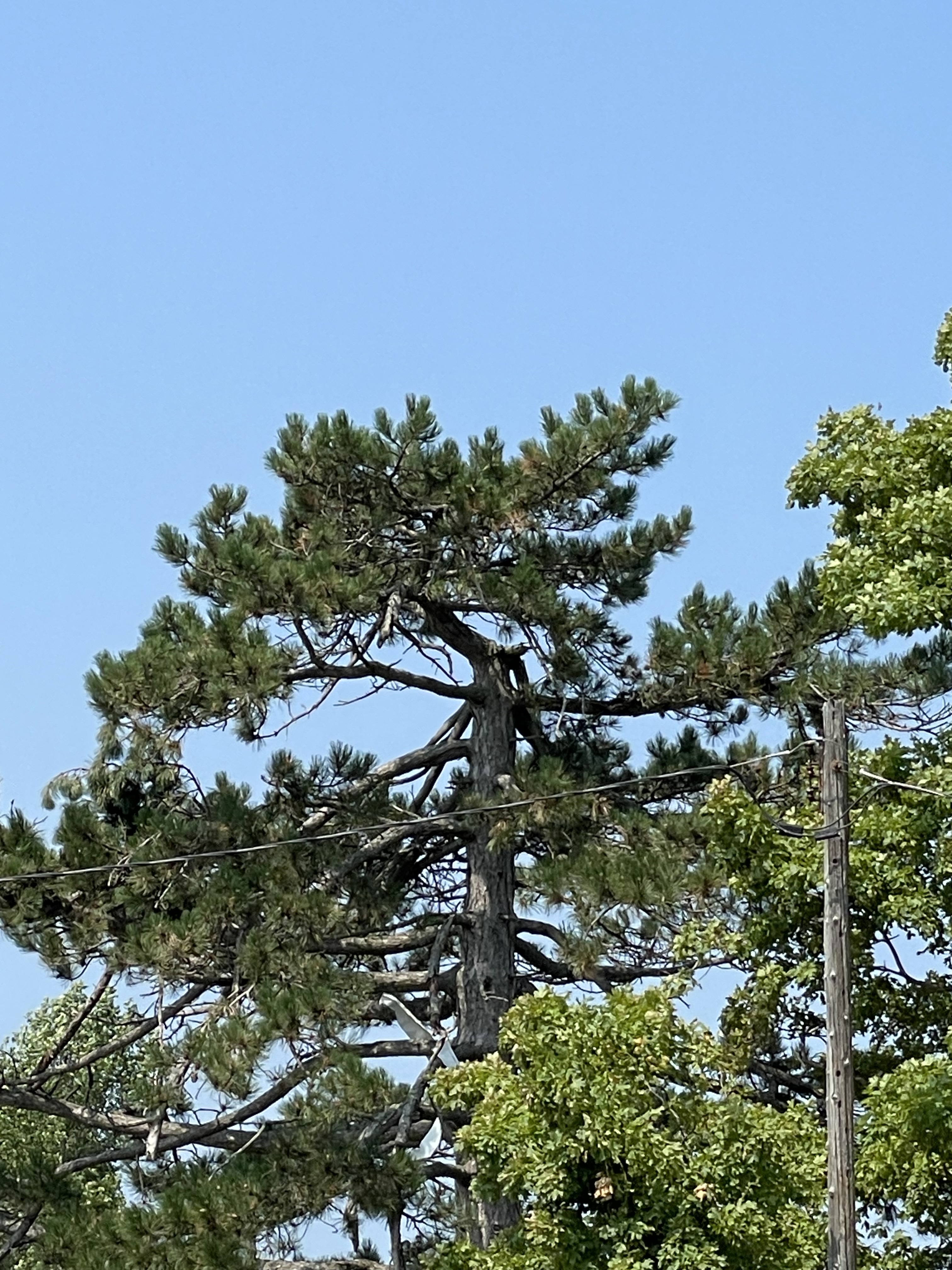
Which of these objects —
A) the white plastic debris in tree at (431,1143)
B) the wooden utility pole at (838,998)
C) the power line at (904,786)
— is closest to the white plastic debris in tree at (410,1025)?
the white plastic debris in tree at (431,1143)

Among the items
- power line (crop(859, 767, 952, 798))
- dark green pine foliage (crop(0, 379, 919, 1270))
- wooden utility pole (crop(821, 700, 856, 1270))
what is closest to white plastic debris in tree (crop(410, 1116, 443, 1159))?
dark green pine foliage (crop(0, 379, 919, 1270))

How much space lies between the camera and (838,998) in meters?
9.95

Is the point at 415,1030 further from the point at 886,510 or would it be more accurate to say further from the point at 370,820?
the point at 886,510

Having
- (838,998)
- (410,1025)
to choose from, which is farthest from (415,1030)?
(838,998)

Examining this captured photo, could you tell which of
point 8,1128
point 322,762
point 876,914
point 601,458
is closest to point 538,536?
point 601,458

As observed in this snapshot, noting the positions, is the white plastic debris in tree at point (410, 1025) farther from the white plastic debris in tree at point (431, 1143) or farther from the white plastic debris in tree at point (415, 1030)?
the white plastic debris in tree at point (431, 1143)

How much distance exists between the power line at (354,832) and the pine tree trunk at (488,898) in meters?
0.40

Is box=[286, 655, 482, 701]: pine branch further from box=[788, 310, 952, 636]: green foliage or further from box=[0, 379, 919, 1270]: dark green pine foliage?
box=[788, 310, 952, 636]: green foliage

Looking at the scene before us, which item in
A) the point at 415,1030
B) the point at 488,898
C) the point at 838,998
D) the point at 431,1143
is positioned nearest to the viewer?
the point at 838,998

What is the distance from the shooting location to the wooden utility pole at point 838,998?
30.9ft

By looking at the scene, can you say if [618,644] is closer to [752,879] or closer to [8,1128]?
[752,879]

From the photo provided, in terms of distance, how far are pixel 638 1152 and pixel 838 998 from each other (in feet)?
4.53

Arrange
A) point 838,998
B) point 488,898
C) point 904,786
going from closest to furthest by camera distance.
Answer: point 838,998 < point 904,786 < point 488,898

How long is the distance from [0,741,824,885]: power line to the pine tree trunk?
1.30 feet
